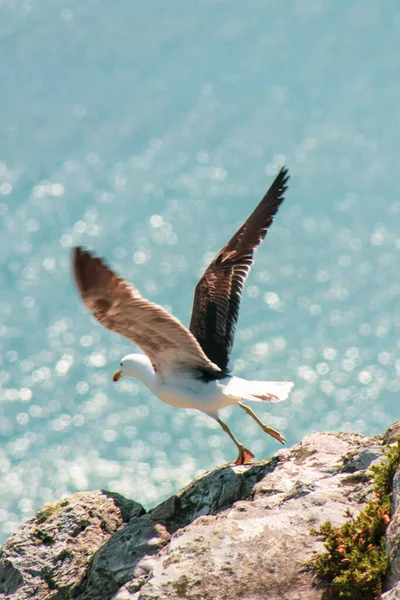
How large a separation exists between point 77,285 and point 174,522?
1.73 m

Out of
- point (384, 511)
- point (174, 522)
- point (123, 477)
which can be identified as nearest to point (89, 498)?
point (174, 522)

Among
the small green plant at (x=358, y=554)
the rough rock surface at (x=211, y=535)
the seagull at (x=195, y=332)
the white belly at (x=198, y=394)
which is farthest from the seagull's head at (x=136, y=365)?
the small green plant at (x=358, y=554)

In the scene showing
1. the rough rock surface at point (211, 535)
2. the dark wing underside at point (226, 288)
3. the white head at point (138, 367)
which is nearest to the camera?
the rough rock surface at point (211, 535)

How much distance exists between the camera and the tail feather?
738 centimetres

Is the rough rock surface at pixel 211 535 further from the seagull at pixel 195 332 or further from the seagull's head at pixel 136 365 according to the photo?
the seagull's head at pixel 136 365

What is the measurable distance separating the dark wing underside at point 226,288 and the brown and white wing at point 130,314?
71 cm

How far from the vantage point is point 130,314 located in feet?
22.4

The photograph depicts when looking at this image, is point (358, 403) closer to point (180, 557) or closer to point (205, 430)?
point (205, 430)

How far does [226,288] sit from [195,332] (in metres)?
0.63

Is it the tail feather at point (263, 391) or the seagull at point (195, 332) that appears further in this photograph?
the tail feather at point (263, 391)

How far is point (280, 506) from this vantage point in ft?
19.6

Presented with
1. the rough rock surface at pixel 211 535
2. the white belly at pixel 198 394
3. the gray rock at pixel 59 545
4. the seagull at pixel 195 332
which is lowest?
the rough rock surface at pixel 211 535

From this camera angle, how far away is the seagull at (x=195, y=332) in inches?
261

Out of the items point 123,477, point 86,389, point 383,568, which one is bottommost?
point 383,568
